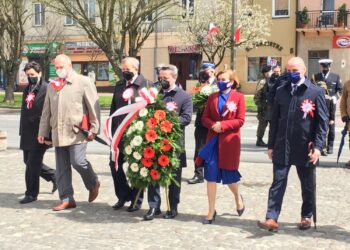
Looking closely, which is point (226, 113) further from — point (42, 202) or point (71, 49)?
point (71, 49)

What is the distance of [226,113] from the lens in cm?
640

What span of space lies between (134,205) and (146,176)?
64 centimetres

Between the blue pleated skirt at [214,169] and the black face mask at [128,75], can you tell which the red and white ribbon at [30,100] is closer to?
the black face mask at [128,75]

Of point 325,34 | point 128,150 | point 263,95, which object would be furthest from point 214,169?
point 325,34

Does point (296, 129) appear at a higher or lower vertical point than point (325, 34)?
lower

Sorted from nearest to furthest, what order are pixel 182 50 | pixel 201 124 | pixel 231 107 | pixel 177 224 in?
pixel 231 107, pixel 177 224, pixel 201 124, pixel 182 50


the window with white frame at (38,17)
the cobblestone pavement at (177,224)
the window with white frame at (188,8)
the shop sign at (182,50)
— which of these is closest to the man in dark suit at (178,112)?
the cobblestone pavement at (177,224)

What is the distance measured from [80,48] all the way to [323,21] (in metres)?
19.3

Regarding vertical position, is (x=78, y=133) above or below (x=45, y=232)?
above

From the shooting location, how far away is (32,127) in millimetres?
7605

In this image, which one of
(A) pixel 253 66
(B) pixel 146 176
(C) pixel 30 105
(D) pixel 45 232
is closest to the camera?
(D) pixel 45 232

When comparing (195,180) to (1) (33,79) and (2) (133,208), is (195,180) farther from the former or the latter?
(1) (33,79)

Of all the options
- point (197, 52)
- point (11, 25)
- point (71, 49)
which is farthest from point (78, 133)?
point (71, 49)

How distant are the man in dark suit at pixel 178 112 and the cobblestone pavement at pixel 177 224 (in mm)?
223
